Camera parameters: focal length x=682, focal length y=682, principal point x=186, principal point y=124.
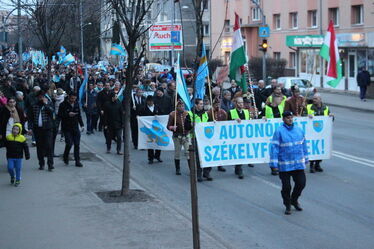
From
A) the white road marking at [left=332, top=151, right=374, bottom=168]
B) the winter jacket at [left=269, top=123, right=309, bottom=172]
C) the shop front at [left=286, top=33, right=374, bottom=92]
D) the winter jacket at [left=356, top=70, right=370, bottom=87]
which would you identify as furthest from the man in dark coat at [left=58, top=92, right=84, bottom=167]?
the shop front at [left=286, top=33, right=374, bottom=92]

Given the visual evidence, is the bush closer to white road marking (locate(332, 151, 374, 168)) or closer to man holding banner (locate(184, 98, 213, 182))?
white road marking (locate(332, 151, 374, 168))

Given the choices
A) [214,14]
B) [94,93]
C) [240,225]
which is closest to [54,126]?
[240,225]

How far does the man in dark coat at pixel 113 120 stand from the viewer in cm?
1717

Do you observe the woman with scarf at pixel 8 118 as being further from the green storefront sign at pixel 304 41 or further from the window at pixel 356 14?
the green storefront sign at pixel 304 41

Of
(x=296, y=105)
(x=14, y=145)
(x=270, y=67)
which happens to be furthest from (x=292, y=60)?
(x=14, y=145)

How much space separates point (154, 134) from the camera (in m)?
16.0

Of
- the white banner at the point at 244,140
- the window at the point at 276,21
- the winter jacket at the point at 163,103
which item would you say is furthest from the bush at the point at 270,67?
the white banner at the point at 244,140

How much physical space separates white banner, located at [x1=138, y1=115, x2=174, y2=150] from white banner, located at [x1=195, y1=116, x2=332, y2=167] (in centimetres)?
222

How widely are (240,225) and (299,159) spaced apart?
4.65ft

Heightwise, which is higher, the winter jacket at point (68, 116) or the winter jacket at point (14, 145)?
the winter jacket at point (68, 116)

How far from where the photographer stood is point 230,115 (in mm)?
14016

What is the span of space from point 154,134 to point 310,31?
34.9 metres

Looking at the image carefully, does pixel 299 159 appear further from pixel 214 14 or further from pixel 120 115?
pixel 214 14

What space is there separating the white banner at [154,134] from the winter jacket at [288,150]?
565 cm
